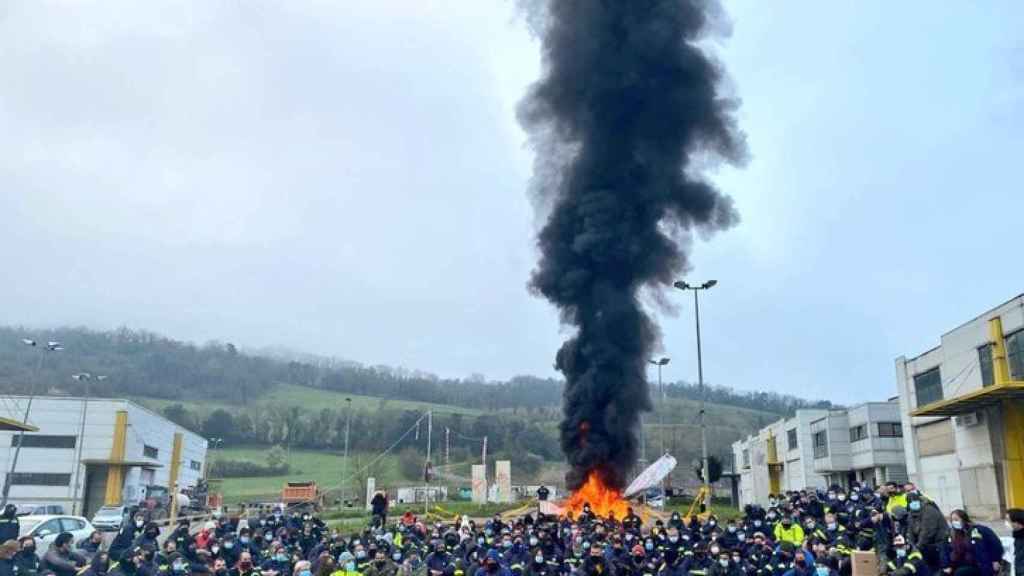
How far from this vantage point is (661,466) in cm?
3111

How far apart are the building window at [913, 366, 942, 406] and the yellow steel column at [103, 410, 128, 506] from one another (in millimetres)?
45181

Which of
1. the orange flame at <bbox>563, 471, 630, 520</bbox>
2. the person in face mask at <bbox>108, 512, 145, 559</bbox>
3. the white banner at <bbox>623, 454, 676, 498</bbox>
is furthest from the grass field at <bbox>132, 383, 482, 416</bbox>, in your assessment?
the person in face mask at <bbox>108, 512, 145, 559</bbox>

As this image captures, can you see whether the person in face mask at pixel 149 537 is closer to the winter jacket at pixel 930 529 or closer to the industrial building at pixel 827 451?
the winter jacket at pixel 930 529

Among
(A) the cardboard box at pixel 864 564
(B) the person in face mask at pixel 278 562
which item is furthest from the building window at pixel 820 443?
(B) the person in face mask at pixel 278 562

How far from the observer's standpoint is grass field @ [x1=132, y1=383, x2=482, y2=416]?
108 meters

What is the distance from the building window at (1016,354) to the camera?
89.6ft

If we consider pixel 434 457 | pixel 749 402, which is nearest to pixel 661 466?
pixel 434 457

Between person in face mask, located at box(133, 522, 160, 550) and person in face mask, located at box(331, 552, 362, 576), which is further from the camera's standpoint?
person in face mask, located at box(133, 522, 160, 550)

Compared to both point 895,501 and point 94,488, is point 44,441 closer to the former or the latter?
point 94,488

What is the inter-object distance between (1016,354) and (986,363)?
1925mm

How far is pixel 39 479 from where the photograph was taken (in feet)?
156

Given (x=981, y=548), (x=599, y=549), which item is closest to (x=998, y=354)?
(x=981, y=548)

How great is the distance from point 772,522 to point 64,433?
148 ft

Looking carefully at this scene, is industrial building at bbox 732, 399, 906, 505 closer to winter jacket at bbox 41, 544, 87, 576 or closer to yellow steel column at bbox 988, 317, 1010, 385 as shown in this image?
yellow steel column at bbox 988, 317, 1010, 385
